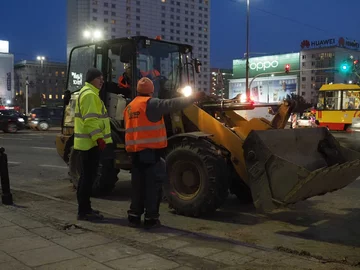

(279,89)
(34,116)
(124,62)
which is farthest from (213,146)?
(279,89)

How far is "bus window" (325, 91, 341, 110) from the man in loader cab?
24363mm

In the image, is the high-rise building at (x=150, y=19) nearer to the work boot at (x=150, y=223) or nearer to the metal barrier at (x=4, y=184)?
the metal barrier at (x=4, y=184)

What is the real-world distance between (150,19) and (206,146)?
144 m

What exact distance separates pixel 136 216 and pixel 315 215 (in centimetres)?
271

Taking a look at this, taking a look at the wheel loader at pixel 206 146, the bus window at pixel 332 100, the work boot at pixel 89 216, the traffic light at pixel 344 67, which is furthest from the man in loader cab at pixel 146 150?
the traffic light at pixel 344 67

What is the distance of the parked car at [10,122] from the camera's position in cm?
2939

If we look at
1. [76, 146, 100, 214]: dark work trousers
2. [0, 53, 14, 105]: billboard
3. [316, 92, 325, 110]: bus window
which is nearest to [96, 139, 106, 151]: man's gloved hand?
[76, 146, 100, 214]: dark work trousers

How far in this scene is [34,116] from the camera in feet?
107

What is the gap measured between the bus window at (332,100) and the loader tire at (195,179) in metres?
23.5

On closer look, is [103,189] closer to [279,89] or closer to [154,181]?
[154,181]

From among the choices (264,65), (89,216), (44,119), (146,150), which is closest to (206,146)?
(146,150)

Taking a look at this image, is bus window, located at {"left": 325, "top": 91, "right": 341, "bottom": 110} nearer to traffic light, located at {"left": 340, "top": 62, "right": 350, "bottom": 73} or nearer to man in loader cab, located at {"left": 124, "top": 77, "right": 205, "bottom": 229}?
traffic light, located at {"left": 340, "top": 62, "right": 350, "bottom": 73}

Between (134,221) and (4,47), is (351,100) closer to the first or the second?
(134,221)

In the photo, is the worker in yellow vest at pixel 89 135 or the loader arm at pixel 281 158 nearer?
the loader arm at pixel 281 158
